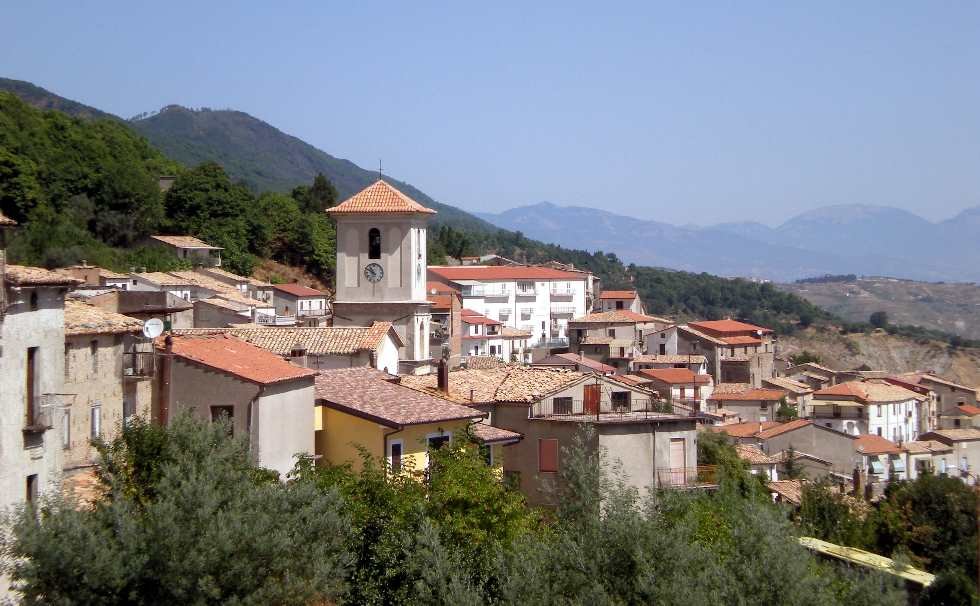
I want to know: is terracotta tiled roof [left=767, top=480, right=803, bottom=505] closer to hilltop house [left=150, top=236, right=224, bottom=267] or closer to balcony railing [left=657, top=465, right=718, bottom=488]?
balcony railing [left=657, top=465, right=718, bottom=488]

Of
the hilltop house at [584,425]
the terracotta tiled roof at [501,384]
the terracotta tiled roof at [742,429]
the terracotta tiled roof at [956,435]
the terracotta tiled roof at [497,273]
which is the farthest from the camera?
the terracotta tiled roof at [497,273]

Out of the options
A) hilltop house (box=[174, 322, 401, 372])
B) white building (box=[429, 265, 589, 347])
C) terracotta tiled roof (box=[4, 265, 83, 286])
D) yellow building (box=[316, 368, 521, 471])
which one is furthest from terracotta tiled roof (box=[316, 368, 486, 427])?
white building (box=[429, 265, 589, 347])

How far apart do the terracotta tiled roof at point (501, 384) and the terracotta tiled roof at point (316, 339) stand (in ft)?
7.98

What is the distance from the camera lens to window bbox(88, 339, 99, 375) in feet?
71.7

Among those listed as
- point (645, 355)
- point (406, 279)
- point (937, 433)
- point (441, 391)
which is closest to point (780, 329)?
point (645, 355)

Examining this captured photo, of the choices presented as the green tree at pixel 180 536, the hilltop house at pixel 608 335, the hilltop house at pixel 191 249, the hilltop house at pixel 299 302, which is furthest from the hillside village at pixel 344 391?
the hilltop house at pixel 608 335

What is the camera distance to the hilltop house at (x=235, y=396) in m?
23.2

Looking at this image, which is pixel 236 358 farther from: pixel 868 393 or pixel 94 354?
pixel 868 393

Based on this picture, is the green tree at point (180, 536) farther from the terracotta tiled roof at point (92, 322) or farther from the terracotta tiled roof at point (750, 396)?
the terracotta tiled roof at point (750, 396)

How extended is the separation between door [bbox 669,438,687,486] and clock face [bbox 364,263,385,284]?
19.1 metres

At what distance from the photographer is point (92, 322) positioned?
73.2 ft

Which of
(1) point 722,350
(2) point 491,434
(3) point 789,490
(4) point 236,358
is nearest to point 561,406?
(2) point 491,434

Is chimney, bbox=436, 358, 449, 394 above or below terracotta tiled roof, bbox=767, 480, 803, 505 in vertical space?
above

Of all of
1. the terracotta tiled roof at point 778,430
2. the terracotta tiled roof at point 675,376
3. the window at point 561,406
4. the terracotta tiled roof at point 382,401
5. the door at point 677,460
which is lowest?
the terracotta tiled roof at point 778,430
